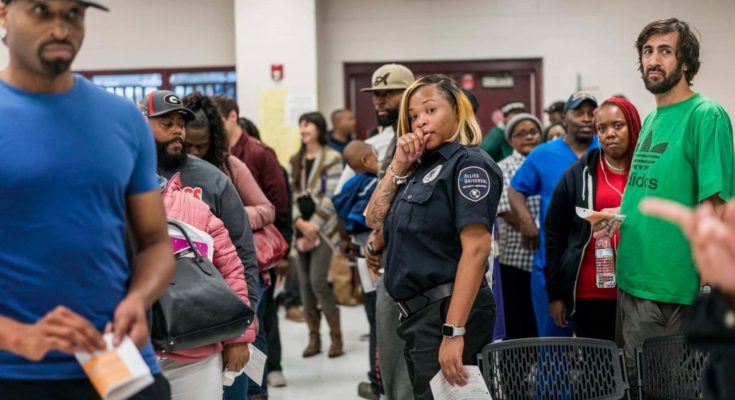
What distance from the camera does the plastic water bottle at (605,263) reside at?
345cm

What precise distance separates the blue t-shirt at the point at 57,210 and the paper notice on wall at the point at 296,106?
246 inches

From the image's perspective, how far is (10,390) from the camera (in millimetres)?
1708

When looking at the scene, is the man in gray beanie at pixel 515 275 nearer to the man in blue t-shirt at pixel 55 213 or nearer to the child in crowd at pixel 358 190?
the child in crowd at pixel 358 190

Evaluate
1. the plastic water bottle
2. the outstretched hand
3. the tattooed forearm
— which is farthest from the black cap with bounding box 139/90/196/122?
the outstretched hand

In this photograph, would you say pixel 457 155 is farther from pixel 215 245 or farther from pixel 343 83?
pixel 343 83

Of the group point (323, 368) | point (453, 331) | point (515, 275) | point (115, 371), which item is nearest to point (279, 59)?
point (323, 368)

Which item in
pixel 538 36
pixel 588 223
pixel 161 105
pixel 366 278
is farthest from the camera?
pixel 538 36

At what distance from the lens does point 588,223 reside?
11.8 feet

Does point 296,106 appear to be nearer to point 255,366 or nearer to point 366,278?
point 366,278

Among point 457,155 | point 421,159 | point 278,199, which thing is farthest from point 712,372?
point 278,199

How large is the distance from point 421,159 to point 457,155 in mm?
205

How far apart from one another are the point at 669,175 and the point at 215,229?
Result: 1.44 metres

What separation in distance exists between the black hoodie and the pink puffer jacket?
141 centimetres

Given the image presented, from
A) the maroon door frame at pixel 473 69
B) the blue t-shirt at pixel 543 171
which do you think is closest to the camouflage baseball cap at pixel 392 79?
the blue t-shirt at pixel 543 171
